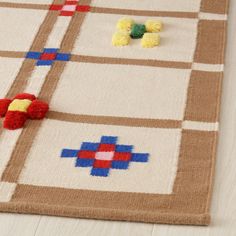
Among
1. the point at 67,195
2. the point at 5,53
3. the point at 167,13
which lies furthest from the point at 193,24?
the point at 67,195

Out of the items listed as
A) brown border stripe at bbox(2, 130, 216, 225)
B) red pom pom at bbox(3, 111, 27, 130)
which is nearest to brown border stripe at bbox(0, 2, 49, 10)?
red pom pom at bbox(3, 111, 27, 130)

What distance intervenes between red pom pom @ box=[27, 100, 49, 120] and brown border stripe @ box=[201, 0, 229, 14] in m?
0.70

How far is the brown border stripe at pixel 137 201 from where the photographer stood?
4.25 feet

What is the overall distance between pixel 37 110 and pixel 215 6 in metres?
0.76

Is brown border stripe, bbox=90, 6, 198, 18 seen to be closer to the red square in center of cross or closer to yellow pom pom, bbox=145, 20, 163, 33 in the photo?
yellow pom pom, bbox=145, 20, 163, 33

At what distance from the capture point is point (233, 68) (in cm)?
179

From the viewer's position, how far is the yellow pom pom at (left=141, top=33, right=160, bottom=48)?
187 cm

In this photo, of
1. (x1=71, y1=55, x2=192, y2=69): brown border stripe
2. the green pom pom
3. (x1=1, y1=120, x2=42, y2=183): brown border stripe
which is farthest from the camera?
the green pom pom

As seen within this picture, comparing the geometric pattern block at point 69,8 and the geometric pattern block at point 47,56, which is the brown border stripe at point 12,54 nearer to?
the geometric pattern block at point 47,56

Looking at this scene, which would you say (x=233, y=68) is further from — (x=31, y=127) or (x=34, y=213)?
(x=34, y=213)

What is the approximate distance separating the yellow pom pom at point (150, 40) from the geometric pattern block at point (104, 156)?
44 cm

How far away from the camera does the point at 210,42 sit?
189cm

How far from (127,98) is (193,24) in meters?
0.44

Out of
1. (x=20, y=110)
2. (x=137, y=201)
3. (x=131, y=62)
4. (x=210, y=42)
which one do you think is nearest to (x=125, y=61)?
(x=131, y=62)
